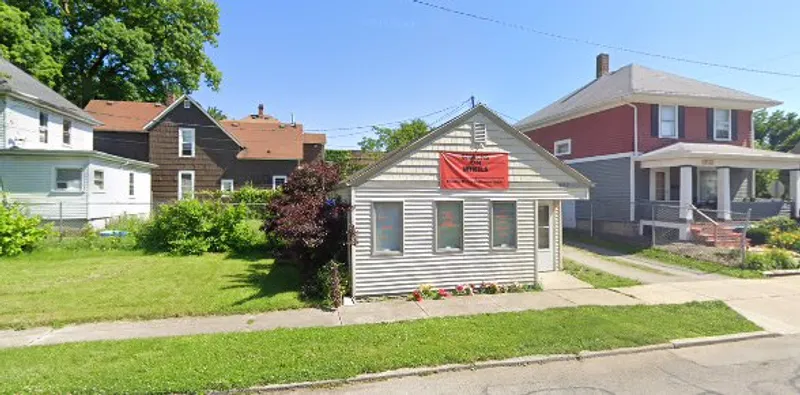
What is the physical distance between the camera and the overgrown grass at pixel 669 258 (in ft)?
38.6

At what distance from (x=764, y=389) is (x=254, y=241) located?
13.1 m

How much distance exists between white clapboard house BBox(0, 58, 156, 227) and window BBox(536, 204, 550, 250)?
1605 cm

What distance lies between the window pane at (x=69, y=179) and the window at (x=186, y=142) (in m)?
9.52

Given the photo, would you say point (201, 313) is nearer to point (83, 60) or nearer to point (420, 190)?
point (420, 190)

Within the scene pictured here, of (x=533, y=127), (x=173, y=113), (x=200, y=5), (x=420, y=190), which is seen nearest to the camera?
(x=420, y=190)

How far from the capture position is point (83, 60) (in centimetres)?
3134

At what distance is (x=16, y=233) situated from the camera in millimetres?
12570

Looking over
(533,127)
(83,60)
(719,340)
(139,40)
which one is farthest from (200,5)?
(719,340)

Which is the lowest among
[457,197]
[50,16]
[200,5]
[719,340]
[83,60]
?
[719,340]

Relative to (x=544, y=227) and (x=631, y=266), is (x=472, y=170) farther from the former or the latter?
(x=631, y=266)

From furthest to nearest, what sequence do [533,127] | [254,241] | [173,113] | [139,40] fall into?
[139,40] < [173,113] < [533,127] < [254,241]

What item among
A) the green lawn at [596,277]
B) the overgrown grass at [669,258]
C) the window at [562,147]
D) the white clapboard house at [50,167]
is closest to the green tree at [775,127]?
the window at [562,147]

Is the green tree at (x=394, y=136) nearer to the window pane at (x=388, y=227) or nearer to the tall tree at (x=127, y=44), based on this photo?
the tall tree at (x=127, y=44)

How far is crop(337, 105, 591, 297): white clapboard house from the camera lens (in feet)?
29.6
